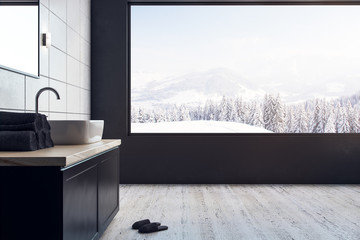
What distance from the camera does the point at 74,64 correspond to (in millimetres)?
3369

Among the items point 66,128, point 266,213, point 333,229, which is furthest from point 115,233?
point 333,229

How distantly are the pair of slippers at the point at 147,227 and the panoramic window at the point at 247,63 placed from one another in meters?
1.98

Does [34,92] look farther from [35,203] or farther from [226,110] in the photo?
[226,110]

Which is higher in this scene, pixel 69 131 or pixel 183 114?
pixel 183 114

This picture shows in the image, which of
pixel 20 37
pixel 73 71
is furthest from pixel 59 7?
pixel 20 37

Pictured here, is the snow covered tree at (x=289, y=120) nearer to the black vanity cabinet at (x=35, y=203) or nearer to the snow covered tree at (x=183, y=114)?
the snow covered tree at (x=183, y=114)

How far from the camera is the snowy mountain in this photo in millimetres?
4285

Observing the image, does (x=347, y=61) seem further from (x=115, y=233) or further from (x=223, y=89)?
(x=115, y=233)

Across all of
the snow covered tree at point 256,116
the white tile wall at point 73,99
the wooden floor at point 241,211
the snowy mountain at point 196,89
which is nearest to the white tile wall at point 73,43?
the white tile wall at point 73,99

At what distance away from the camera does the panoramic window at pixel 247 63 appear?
4.27 m

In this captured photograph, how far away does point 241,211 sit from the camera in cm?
288

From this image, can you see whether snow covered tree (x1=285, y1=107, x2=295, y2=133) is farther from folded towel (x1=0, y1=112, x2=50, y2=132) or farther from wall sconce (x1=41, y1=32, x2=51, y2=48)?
folded towel (x1=0, y1=112, x2=50, y2=132)

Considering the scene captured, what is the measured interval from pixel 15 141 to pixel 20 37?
1.04 metres

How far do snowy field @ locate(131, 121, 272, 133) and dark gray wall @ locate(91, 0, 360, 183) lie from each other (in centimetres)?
11
